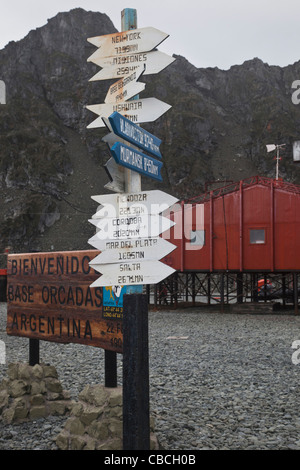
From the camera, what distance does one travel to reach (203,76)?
165500 millimetres

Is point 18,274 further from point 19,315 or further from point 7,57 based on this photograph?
point 7,57

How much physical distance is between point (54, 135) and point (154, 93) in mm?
37423

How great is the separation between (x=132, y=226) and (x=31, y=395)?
3.98 metres

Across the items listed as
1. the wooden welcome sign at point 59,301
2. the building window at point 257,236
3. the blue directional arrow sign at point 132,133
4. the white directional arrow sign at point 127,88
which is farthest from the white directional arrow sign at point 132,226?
the building window at point 257,236

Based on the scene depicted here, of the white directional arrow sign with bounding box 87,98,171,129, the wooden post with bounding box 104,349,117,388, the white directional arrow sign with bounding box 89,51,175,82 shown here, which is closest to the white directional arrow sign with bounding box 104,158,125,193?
the white directional arrow sign with bounding box 87,98,171,129

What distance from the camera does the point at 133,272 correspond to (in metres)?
4.44

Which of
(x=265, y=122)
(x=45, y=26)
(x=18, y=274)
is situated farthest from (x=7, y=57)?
(x=18, y=274)

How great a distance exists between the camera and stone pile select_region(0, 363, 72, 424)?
6770 millimetres

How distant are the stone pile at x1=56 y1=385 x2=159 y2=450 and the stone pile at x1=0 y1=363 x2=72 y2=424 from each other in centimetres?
141

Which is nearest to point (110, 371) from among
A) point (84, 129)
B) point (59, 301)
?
point (59, 301)

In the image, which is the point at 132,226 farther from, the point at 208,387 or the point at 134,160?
the point at 208,387

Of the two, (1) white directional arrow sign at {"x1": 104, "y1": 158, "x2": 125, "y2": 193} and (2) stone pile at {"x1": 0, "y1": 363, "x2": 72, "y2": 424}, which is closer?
(1) white directional arrow sign at {"x1": 104, "y1": 158, "x2": 125, "y2": 193}

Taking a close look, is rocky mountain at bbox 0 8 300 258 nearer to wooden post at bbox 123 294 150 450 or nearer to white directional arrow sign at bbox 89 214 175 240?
white directional arrow sign at bbox 89 214 175 240
